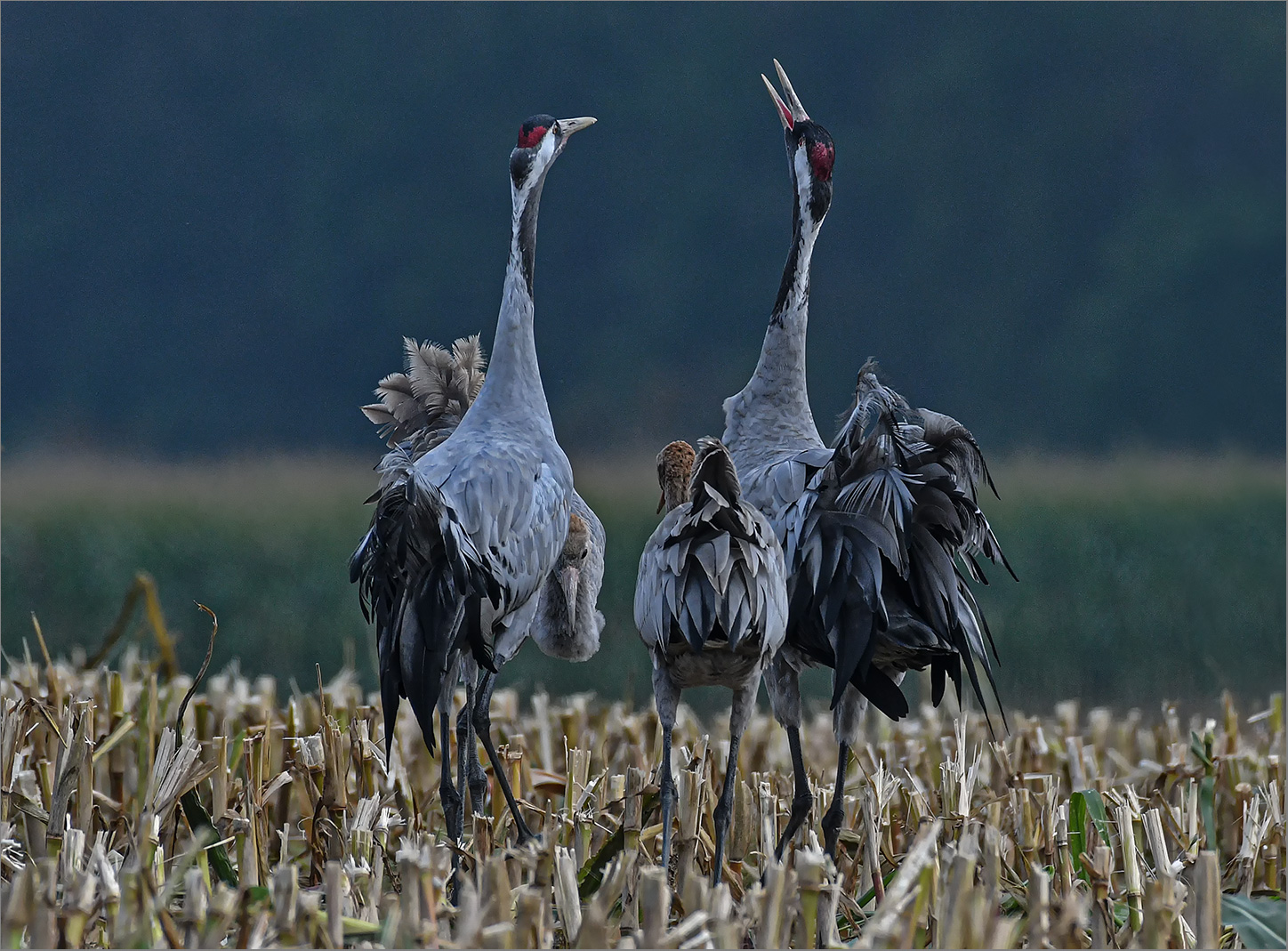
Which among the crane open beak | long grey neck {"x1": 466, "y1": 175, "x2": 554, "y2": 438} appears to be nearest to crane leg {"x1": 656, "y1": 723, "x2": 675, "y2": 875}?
long grey neck {"x1": 466, "y1": 175, "x2": 554, "y2": 438}

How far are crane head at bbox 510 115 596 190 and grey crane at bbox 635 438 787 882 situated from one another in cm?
118

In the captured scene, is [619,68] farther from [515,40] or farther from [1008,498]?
[1008,498]

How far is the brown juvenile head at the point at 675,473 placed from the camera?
318cm

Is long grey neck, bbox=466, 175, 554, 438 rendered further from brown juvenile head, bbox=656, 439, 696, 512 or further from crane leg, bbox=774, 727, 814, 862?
crane leg, bbox=774, 727, 814, 862

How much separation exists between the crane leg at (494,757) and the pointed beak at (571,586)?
29cm

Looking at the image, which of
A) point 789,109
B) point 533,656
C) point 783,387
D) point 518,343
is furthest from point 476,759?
point 533,656

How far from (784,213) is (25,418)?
164 inches

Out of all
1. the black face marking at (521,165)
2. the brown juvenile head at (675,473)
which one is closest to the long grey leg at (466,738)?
the brown juvenile head at (675,473)

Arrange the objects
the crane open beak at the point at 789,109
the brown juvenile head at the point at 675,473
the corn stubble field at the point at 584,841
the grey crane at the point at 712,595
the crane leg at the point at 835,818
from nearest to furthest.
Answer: the corn stubble field at the point at 584,841
the grey crane at the point at 712,595
the crane leg at the point at 835,818
the brown juvenile head at the point at 675,473
the crane open beak at the point at 789,109

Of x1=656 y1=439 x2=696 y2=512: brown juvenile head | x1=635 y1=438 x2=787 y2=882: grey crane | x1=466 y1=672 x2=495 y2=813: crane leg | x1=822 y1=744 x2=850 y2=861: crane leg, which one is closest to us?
x1=635 y1=438 x2=787 y2=882: grey crane

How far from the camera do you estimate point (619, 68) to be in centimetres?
726

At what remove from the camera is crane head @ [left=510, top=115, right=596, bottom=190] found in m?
3.58

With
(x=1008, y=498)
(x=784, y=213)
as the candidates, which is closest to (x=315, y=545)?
(x=784, y=213)

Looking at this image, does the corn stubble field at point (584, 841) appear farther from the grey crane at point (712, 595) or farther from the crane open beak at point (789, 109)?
the crane open beak at point (789, 109)
